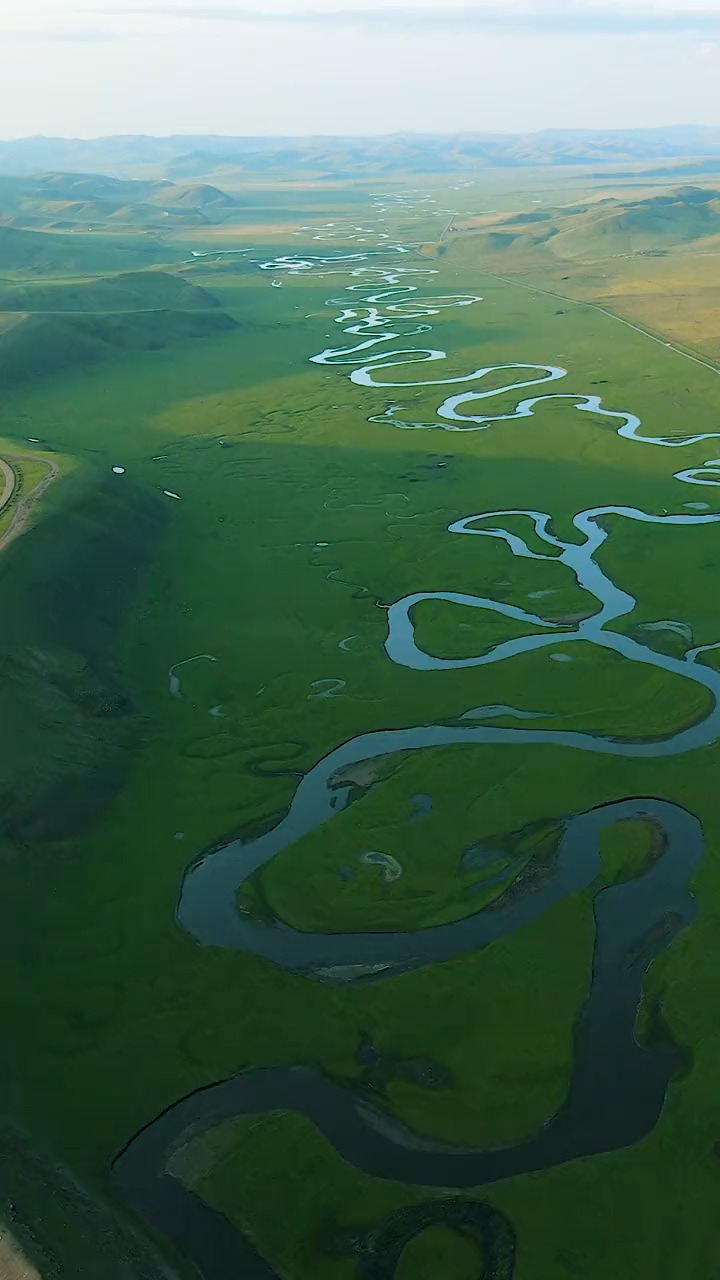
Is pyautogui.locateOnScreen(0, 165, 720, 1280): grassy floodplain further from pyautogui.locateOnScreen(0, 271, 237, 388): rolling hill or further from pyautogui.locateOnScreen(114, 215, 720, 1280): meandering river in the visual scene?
pyautogui.locateOnScreen(0, 271, 237, 388): rolling hill

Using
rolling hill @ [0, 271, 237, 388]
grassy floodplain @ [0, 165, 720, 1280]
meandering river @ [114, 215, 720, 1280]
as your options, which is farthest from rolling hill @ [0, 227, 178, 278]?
meandering river @ [114, 215, 720, 1280]

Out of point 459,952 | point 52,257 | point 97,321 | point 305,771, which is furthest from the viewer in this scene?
point 52,257

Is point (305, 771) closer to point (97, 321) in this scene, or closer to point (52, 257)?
point (97, 321)

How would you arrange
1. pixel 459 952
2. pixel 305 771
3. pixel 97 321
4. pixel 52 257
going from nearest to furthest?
pixel 459 952, pixel 305 771, pixel 97 321, pixel 52 257

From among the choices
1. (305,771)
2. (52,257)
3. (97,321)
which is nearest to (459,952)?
(305,771)

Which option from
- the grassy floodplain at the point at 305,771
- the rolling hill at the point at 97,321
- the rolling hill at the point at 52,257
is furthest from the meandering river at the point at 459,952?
the rolling hill at the point at 52,257

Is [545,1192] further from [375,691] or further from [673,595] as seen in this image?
[673,595]

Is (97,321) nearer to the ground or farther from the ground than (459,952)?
farther from the ground

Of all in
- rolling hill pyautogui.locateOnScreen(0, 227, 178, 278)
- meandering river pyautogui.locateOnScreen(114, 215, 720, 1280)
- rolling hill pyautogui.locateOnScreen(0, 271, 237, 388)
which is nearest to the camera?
meandering river pyautogui.locateOnScreen(114, 215, 720, 1280)

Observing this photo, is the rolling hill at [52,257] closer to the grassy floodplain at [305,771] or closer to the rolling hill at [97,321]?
the rolling hill at [97,321]

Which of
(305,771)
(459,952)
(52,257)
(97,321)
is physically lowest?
(459,952)
